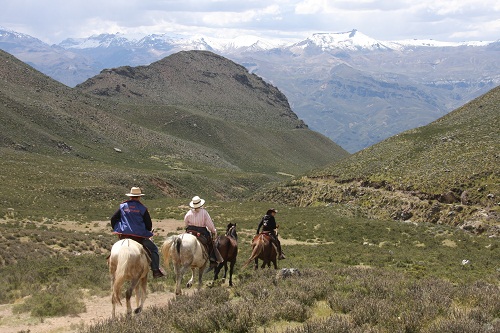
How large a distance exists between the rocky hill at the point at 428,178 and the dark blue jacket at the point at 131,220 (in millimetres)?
32148

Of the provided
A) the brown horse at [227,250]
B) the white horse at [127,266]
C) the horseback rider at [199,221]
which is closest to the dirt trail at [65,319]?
the white horse at [127,266]

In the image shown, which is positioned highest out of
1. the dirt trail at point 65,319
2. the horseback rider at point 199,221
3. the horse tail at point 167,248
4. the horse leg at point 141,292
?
the horseback rider at point 199,221

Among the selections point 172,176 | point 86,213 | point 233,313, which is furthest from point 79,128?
point 233,313

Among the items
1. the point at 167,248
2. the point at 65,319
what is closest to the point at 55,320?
the point at 65,319

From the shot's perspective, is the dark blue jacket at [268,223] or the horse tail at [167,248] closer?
the horse tail at [167,248]

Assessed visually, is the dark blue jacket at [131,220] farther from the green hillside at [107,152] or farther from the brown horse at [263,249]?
the green hillside at [107,152]

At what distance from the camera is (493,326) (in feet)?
28.5

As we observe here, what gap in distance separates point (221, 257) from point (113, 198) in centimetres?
4733

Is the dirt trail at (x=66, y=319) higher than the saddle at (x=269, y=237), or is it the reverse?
the saddle at (x=269, y=237)

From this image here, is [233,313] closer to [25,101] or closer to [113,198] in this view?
[113,198]

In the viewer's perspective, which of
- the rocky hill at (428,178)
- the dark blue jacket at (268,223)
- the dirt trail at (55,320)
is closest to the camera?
the dirt trail at (55,320)

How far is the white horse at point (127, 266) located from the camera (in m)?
11.6

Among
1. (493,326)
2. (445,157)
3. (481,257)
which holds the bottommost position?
(481,257)

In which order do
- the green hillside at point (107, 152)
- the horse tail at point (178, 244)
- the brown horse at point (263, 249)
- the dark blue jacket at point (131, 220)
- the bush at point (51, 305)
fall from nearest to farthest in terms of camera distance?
the dark blue jacket at point (131, 220), the bush at point (51, 305), the horse tail at point (178, 244), the brown horse at point (263, 249), the green hillside at point (107, 152)
